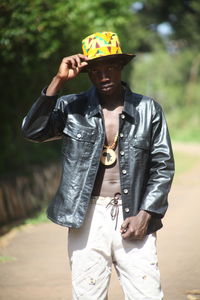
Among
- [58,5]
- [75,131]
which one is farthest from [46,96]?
[58,5]

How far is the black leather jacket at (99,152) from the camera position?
338cm

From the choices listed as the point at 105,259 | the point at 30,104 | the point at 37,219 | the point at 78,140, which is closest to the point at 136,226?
the point at 105,259

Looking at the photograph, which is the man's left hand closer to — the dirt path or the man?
the man

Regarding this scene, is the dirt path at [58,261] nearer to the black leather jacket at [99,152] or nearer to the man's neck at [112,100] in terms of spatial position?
the black leather jacket at [99,152]

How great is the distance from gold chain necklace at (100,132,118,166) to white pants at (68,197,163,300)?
0.69 feet

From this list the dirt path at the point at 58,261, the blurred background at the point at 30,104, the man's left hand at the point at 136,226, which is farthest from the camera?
A: the blurred background at the point at 30,104

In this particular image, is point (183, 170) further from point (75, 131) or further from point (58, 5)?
point (75, 131)

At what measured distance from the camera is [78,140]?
136 inches

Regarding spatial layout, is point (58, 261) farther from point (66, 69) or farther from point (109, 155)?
point (66, 69)

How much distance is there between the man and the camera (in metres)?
3.36

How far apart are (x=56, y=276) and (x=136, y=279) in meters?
2.75

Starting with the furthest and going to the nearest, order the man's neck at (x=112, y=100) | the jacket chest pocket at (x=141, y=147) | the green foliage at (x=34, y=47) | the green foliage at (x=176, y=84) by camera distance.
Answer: the green foliage at (x=176, y=84) → the green foliage at (x=34, y=47) → the man's neck at (x=112, y=100) → the jacket chest pocket at (x=141, y=147)

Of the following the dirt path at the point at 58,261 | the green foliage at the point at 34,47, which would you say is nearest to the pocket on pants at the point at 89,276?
the dirt path at the point at 58,261

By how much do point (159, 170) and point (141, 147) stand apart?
0.17 metres
